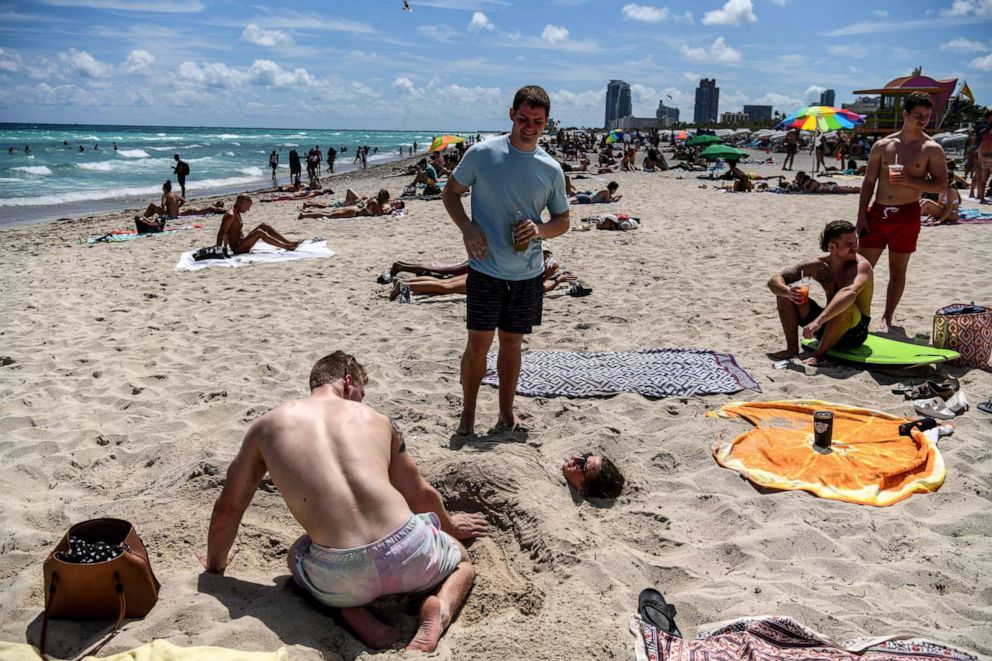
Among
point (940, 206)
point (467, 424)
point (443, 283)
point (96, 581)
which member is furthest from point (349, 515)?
point (940, 206)

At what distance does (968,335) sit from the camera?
4844 millimetres

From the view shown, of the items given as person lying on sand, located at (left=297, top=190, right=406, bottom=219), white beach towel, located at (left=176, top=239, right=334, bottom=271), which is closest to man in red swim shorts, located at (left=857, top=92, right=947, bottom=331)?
white beach towel, located at (left=176, top=239, right=334, bottom=271)

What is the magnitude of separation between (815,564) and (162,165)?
41.4m

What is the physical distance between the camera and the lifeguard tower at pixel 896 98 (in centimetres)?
2372

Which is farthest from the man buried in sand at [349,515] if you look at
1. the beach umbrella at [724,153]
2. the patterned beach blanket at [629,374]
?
the beach umbrella at [724,153]

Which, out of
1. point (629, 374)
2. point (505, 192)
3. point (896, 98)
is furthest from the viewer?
point (896, 98)

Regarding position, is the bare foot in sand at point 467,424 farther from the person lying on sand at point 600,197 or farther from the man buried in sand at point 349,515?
the person lying on sand at point 600,197

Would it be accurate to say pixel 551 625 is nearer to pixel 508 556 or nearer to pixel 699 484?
pixel 508 556

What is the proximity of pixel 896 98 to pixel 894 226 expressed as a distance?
92.2ft

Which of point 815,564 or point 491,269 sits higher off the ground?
point 491,269

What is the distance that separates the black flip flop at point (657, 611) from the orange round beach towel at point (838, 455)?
1.11 meters

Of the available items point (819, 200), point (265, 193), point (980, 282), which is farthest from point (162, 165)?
point (980, 282)

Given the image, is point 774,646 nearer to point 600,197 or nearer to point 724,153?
point 600,197

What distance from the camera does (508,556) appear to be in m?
3.00
